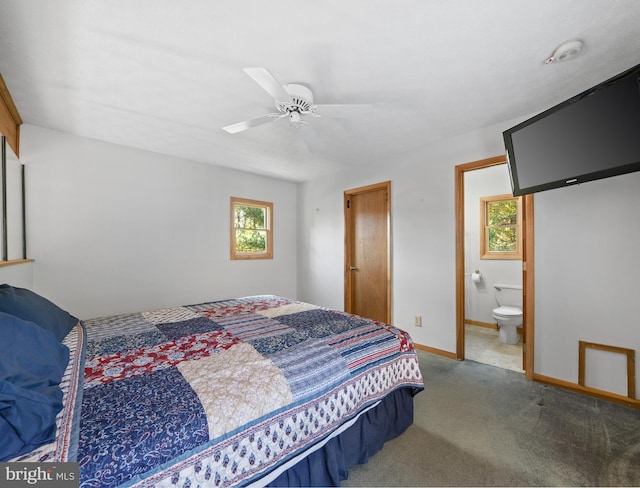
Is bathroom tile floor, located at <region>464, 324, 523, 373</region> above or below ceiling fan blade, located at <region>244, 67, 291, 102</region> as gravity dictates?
below

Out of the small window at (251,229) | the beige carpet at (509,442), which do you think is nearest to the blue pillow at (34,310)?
the beige carpet at (509,442)

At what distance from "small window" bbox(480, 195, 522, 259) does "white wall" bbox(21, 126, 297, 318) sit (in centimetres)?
375

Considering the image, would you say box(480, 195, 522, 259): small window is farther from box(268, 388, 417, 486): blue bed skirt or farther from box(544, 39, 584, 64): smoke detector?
box(268, 388, 417, 486): blue bed skirt

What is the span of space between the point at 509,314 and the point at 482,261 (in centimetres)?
117

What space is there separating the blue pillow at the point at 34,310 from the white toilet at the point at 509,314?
14.4 ft

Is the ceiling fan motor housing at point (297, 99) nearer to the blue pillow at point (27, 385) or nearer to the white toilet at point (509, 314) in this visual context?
the blue pillow at point (27, 385)

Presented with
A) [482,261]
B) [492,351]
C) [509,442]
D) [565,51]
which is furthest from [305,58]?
[482,261]

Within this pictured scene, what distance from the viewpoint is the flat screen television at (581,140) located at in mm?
1633

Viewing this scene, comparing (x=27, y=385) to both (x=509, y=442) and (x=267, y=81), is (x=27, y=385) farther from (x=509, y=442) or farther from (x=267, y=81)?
(x=509, y=442)

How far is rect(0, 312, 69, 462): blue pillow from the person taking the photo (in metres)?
0.83

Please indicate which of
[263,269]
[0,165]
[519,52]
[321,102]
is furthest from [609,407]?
[0,165]

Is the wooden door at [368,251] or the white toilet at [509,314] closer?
the white toilet at [509,314]

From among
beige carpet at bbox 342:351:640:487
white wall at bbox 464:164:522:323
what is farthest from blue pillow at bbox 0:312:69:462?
white wall at bbox 464:164:522:323

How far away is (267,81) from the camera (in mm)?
1659
